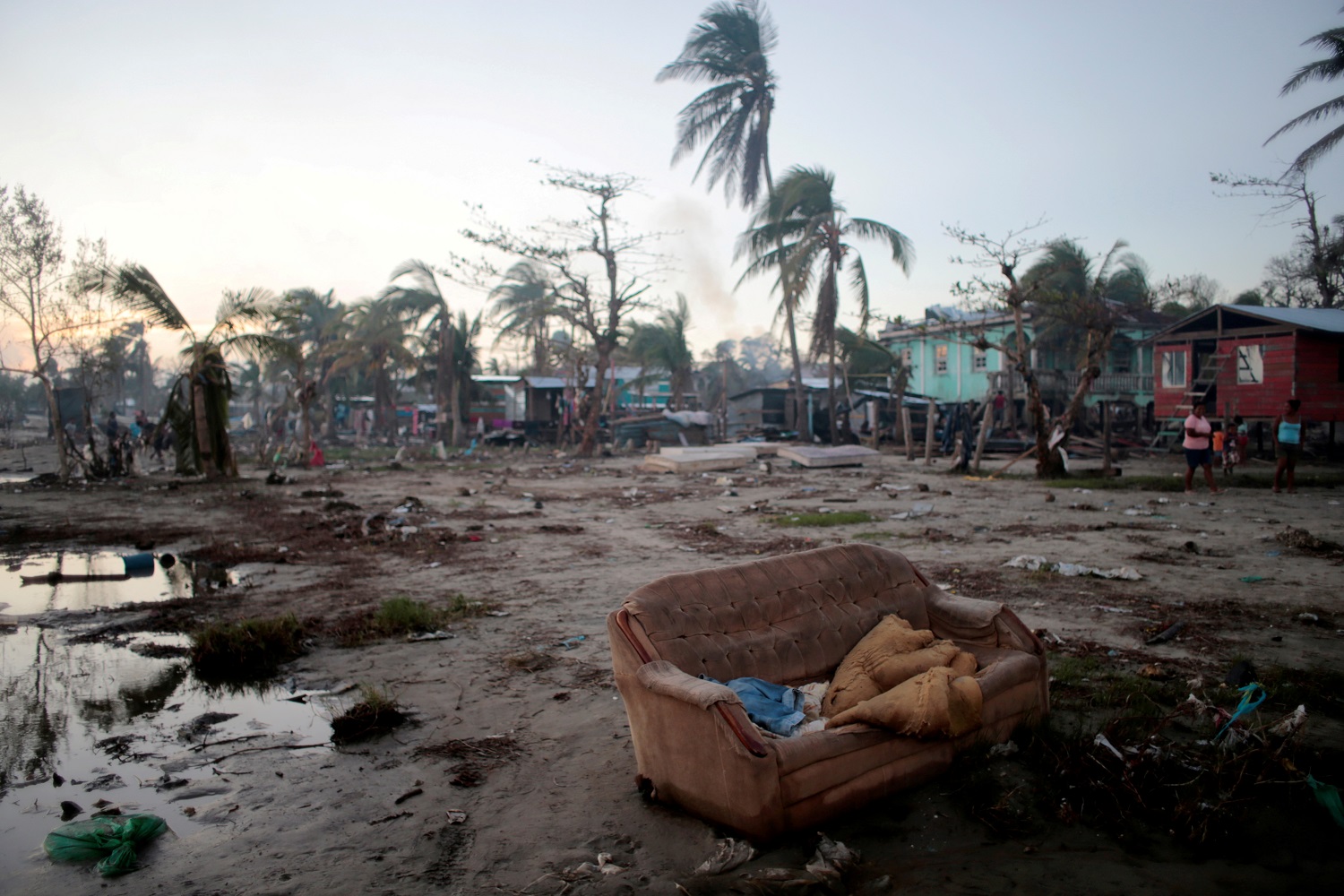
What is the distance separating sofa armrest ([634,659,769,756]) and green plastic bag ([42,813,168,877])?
6.32 ft

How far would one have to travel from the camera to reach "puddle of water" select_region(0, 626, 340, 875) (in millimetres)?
3262

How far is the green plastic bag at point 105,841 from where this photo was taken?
2.78 m

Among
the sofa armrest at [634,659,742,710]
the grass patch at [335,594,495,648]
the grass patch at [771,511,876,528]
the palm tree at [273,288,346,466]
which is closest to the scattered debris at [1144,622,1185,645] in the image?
Answer: the sofa armrest at [634,659,742,710]

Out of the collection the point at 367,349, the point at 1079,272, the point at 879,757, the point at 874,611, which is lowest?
the point at 879,757

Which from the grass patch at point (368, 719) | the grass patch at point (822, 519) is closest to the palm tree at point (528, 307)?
the grass patch at point (822, 519)

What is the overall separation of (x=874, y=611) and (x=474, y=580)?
448 cm

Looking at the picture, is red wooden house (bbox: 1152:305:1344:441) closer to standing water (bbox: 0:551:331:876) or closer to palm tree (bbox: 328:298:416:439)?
standing water (bbox: 0:551:331:876)

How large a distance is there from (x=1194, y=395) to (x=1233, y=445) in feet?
17.1

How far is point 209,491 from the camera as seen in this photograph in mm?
14570

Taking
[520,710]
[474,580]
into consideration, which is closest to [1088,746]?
[520,710]

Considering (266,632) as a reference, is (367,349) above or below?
above

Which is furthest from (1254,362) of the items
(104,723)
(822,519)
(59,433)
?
(59,433)

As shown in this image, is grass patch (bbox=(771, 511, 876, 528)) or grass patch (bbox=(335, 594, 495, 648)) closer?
grass patch (bbox=(335, 594, 495, 648))

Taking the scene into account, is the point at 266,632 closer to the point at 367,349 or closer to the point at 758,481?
the point at 758,481
